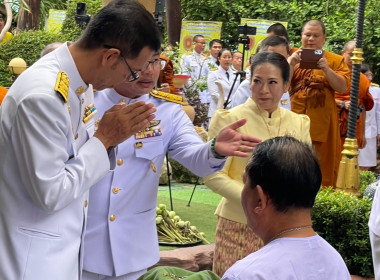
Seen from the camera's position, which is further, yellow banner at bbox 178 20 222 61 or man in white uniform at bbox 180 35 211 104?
yellow banner at bbox 178 20 222 61

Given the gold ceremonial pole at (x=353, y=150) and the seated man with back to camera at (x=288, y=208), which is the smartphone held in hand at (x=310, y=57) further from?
the seated man with back to camera at (x=288, y=208)

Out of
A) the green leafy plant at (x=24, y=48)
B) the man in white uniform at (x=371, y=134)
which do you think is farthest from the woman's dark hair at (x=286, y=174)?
the man in white uniform at (x=371, y=134)

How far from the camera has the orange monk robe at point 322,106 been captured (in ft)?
24.7

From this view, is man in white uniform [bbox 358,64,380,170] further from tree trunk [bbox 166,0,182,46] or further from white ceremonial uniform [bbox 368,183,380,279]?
white ceremonial uniform [bbox 368,183,380,279]

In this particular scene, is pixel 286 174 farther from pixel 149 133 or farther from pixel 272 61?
pixel 272 61

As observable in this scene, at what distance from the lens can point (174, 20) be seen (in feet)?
61.1

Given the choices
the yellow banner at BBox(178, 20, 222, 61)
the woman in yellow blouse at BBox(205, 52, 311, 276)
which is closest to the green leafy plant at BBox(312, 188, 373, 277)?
the woman in yellow blouse at BBox(205, 52, 311, 276)

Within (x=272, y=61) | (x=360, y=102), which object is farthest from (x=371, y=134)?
(x=272, y=61)

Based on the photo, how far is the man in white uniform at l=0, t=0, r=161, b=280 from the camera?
2.59 metres

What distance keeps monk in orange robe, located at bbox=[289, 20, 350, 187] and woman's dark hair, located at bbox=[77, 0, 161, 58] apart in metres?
4.73

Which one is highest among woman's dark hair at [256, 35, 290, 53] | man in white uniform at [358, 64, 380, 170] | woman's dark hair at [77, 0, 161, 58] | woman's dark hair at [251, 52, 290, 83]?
Answer: woman's dark hair at [77, 0, 161, 58]

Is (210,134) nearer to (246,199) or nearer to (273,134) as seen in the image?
(273,134)

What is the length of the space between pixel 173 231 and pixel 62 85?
14.3ft

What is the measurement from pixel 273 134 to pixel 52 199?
197 cm
